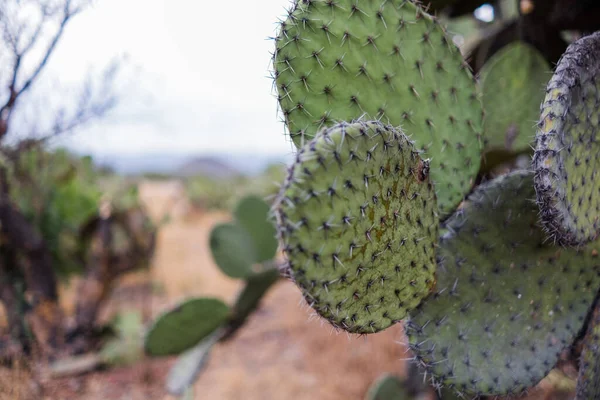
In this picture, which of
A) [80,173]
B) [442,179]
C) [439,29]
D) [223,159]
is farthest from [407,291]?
[223,159]

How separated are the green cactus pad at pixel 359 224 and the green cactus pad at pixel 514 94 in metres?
0.80

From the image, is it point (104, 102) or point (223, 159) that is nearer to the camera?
point (104, 102)

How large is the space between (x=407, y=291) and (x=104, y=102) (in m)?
1.92

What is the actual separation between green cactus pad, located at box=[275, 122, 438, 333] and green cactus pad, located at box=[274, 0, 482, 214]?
0.11m

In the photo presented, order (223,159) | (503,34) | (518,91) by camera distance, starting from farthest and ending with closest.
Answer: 1. (223,159)
2. (503,34)
3. (518,91)

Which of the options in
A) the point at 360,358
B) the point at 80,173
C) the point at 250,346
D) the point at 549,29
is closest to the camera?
the point at 549,29

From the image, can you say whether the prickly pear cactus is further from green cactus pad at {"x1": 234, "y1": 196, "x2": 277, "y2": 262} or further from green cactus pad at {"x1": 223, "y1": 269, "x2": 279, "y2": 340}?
green cactus pad at {"x1": 223, "y1": 269, "x2": 279, "y2": 340}

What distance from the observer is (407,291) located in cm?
81

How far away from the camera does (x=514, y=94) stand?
152cm

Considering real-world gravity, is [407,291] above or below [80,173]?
below

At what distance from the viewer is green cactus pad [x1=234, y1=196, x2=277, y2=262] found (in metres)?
2.53

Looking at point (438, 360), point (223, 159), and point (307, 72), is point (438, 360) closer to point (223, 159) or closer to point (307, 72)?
point (307, 72)

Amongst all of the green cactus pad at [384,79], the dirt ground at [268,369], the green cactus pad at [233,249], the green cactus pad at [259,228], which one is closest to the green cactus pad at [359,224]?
the green cactus pad at [384,79]

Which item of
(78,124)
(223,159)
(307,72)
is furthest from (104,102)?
(223,159)
